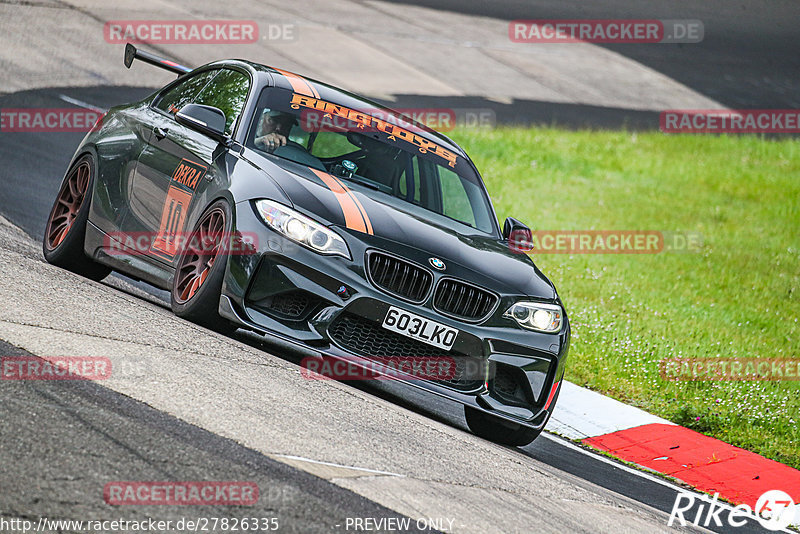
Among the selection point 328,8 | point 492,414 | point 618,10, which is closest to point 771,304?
point 492,414

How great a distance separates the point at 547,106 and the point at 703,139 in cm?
332

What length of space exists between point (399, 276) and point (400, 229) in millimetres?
392

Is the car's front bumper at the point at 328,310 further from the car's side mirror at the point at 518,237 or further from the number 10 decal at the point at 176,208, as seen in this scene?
the car's side mirror at the point at 518,237

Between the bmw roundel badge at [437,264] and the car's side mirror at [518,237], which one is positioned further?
the car's side mirror at [518,237]

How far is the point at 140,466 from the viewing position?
13.9ft

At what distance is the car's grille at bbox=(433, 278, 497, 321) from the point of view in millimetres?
6312

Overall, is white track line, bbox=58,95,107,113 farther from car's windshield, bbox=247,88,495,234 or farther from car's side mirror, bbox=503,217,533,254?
car's side mirror, bbox=503,217,533,254

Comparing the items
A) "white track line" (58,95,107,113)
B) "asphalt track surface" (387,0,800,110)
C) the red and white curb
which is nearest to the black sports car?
the red and white curb

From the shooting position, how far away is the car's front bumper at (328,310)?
6145 millimetres

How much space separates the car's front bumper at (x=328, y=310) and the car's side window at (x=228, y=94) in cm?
126

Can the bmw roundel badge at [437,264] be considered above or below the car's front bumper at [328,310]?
above

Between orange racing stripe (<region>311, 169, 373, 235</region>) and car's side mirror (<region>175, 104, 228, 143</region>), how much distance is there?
0.64 meters

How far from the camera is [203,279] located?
21.5 ft

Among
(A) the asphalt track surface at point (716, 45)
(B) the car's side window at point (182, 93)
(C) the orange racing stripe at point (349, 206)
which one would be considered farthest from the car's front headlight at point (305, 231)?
(A) the asphalt track surface at point (716, 45)
